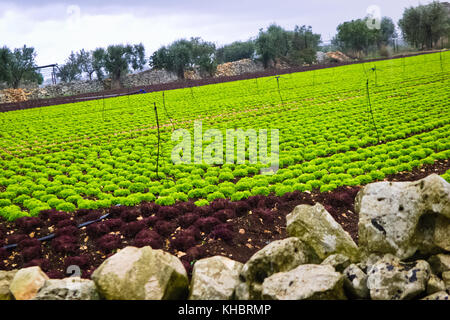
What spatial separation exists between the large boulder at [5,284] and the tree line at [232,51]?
7189 centimetres

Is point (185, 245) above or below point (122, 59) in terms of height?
below

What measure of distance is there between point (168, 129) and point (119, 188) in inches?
426

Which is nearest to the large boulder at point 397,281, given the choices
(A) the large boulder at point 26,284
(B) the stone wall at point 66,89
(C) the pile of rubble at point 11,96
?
(A) the large boulder at point 26,284

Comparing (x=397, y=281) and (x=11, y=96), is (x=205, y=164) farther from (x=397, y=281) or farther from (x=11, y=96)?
(x=11, y=96)

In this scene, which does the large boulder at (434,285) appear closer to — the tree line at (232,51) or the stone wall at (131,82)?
the stone wall at (131,82)

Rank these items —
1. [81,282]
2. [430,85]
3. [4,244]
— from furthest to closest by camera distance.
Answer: [430,85] → [4,244] → [81,282]

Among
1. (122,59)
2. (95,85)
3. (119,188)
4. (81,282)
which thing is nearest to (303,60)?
(122,59)

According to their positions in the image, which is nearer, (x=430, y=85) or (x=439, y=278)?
(x=439, y=278)

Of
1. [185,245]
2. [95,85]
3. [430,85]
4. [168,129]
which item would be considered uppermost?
[95,85]

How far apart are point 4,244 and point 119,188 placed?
419cm

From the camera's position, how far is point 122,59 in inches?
3044

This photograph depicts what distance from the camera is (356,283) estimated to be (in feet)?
16.8

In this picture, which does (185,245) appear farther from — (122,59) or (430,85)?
(122,59)
